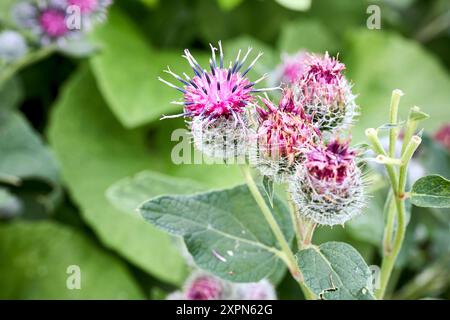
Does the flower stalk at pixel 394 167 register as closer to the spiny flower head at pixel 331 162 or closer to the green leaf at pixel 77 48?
the spiny flower head at pixel 331 162

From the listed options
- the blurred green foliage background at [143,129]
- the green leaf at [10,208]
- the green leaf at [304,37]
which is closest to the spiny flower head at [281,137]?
the blurred green foliage background at [143,129]

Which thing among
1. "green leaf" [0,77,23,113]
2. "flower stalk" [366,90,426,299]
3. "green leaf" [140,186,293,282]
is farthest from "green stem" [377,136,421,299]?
"green leaf" [0,77,23,113]

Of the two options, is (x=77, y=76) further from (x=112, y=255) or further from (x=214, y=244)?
(x=214, y=244)

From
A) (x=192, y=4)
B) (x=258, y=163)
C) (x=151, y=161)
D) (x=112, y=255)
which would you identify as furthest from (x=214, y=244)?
(x=192, y=4)

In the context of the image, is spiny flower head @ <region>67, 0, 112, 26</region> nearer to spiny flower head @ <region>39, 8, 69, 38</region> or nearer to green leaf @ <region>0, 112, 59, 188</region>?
spiny flower head @ <region>39, 8, 69, 38</region>

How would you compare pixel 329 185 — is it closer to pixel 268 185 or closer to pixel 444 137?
pixel 268 185
